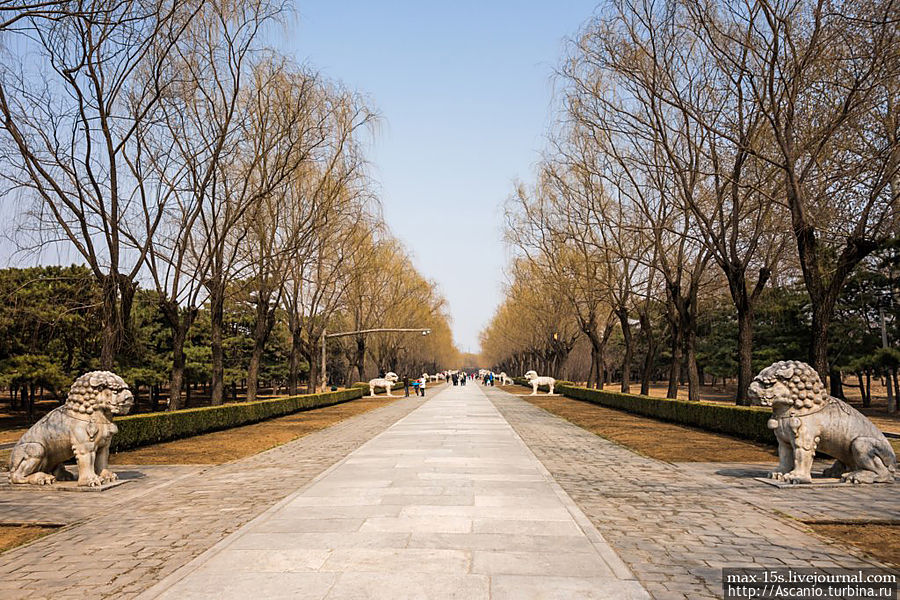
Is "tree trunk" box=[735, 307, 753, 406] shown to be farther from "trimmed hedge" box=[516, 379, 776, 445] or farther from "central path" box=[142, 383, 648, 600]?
"central path" box=[142, 383, 648, 600]

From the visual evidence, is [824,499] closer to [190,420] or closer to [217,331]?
[190,420]

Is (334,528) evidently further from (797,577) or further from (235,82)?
(235,82)

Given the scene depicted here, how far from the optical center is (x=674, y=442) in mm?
15227

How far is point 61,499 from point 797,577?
8.41 m

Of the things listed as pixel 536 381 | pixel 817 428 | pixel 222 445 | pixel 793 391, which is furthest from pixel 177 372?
pixel 536 381

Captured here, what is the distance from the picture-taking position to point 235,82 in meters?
18.9

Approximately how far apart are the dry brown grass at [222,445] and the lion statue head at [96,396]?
3342 mm

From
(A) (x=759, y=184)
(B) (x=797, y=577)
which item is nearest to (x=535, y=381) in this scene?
(A) (x=759, y=184)

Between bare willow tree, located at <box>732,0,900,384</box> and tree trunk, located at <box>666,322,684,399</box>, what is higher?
bare willow tree, located at <box>732,0,900,384</box>

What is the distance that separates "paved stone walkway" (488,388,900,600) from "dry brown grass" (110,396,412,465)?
22.8ft

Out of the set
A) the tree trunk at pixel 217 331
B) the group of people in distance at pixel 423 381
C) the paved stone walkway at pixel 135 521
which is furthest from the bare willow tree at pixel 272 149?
the group of people in distance at pixel 423 381

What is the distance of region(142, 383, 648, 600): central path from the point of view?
15.0 feet

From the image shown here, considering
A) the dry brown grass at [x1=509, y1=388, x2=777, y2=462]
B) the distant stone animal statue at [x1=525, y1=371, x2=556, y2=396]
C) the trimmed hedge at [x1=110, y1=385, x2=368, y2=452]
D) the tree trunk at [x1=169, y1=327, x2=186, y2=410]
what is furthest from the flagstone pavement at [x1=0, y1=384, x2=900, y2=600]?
the distant stone animal statue at [x1=525, y1=371, x2=556, y2=396]

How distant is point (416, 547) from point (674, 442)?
11.2 metres
